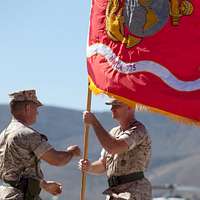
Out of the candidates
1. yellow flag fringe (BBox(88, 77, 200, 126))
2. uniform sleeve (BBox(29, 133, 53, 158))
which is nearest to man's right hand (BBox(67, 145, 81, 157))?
uniform sleeve (BBox(29, 133, 53, 158))

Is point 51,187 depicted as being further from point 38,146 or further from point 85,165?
point 38,146

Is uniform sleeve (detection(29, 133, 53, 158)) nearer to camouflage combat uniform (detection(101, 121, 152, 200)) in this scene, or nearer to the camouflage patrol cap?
the camouflage patrol cap

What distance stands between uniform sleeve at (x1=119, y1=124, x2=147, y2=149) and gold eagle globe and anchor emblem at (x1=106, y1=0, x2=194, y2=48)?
86 cm

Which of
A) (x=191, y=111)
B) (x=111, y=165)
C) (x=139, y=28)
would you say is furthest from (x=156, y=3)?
(x=111, y=165)

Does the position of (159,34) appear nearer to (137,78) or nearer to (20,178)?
(137,78)

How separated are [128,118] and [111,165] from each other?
0.52m

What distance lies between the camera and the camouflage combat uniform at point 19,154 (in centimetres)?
865

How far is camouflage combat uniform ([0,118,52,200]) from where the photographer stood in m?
8.65

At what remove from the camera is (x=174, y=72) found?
898 cm

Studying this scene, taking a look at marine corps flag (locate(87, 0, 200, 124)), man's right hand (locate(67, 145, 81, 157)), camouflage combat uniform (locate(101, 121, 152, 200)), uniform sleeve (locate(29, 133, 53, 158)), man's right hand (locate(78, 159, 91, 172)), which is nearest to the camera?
uniform sleeve (locate(29, 133, 53, 158))

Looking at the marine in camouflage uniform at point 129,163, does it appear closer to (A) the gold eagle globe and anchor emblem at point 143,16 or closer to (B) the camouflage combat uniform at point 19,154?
(B) the camouflage combat uniform at point 19,154

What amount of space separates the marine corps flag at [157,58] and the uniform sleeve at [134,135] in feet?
0.88

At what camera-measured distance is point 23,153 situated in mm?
8680

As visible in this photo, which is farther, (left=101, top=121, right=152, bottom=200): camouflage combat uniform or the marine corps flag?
(left=101, top=121, right=152, bottom=200): camouflage combat uniform
